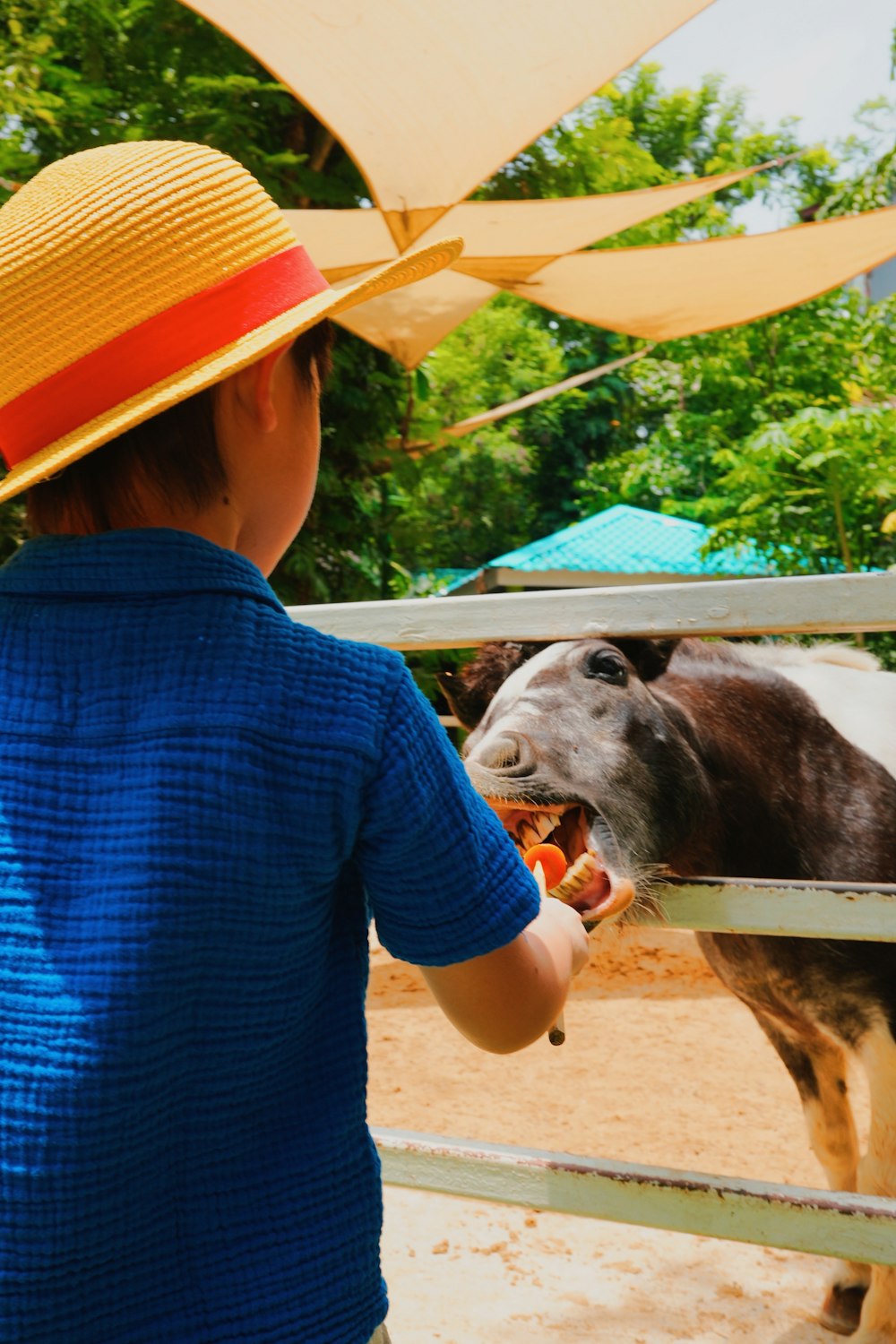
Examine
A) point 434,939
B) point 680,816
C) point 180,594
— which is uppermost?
point 180,594

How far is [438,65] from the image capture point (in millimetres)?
4336

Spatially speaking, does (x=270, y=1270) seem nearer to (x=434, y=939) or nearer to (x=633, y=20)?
(x=434, y=939)

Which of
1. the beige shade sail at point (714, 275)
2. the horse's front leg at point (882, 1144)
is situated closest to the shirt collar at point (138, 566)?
the horse's front leg at point (882, 1144)

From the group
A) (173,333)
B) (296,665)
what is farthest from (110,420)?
(296,665)

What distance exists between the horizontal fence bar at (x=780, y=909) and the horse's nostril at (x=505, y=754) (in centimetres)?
29

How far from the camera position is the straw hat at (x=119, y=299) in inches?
32.4

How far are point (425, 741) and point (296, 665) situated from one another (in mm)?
109

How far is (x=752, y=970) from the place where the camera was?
7.55ft

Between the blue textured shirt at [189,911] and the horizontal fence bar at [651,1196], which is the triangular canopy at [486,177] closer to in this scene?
the horizontal fence bar at [651,1196]

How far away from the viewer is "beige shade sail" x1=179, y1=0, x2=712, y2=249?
4129mm

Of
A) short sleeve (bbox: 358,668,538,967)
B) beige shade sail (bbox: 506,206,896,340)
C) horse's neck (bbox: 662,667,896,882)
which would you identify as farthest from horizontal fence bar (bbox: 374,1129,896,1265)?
beige shade sail (bbox: 506,206,896,340)

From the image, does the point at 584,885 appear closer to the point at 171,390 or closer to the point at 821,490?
the point at 171,390

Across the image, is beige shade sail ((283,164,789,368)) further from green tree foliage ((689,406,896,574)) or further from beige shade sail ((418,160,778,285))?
green tree foliage ((689,406,896,574))

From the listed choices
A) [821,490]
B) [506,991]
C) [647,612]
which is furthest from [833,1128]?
[821,490]
